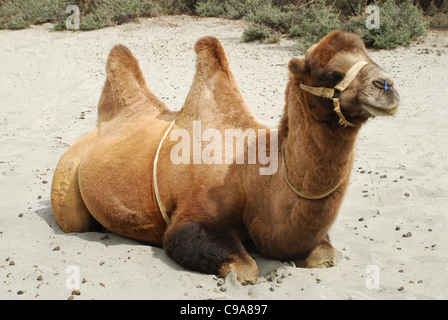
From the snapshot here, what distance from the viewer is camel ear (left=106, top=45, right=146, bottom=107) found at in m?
4.62

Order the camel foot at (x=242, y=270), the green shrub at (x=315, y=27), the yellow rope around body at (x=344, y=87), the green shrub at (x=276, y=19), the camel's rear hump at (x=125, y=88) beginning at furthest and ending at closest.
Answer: the green shrub at (x=276, y=19)
the green shrub at (x=315, y=27)
the camel's rear hump at (x=125, y=88)
the camel foot at (x=242, y=270)
the yellow rope around body at (x=344, y=87)

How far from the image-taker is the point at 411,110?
8.33m

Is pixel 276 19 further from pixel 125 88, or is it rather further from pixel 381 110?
pixel 381 110

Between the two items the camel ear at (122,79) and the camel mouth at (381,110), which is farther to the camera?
the camel ear at (122,79)

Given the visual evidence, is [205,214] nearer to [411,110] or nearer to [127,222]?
[127,222]

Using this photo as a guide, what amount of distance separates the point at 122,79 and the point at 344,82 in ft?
7.84

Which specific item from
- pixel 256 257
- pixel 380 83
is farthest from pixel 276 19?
pixel 380 83

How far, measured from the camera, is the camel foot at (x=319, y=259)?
11.9 ft

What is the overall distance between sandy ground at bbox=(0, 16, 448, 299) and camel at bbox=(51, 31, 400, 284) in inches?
7.3

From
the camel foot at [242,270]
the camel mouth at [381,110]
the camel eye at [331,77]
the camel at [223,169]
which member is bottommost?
the camel foot at [242,270]

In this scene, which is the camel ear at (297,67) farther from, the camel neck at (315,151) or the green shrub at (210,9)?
the green shrub at (210,9)

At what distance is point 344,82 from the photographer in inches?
115

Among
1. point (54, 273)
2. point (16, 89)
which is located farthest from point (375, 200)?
point (16, 89)

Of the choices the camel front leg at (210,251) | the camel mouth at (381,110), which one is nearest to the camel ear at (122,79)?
the camel front leg at (210,251)
